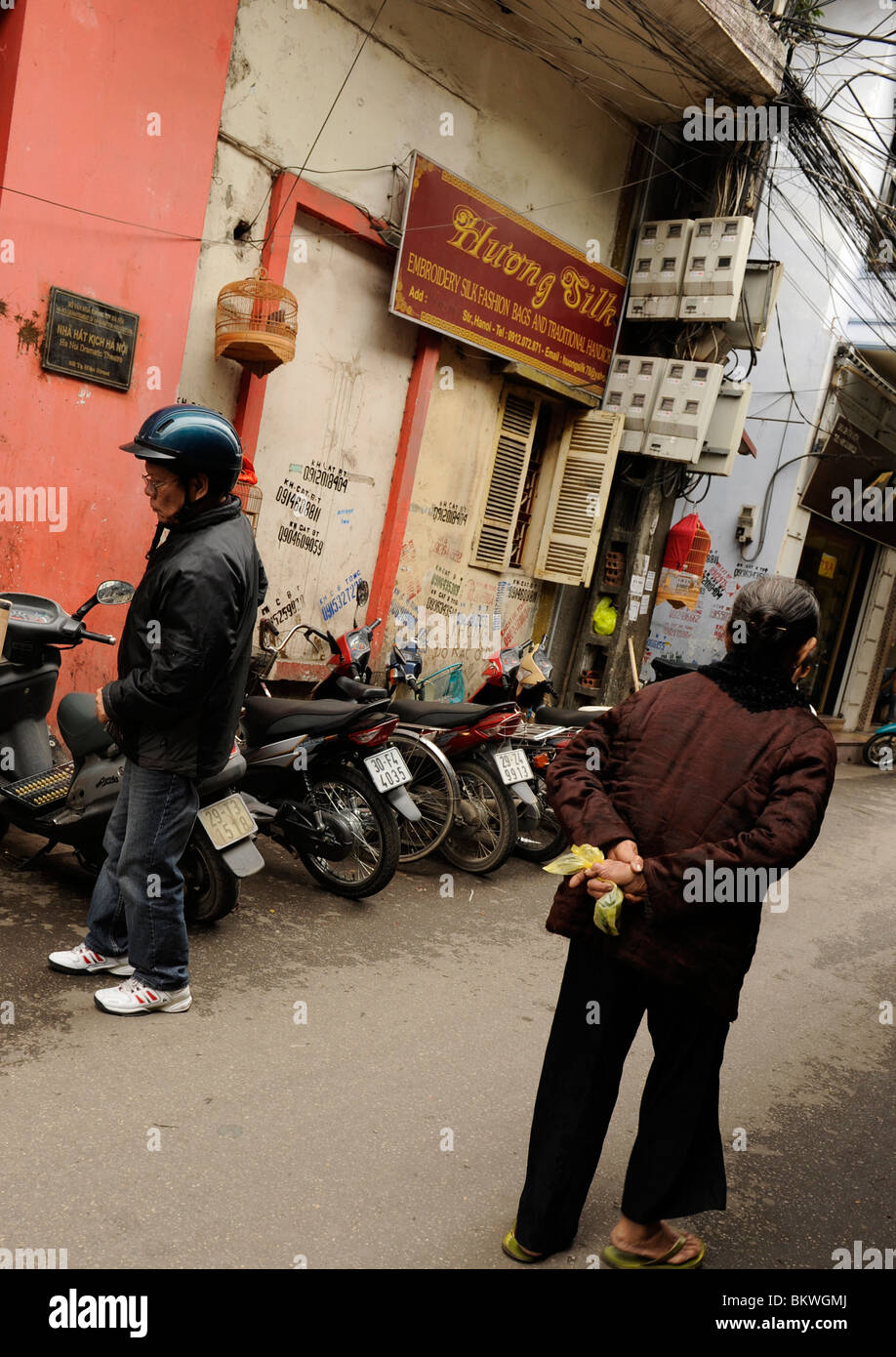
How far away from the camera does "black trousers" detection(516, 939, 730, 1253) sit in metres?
2.62

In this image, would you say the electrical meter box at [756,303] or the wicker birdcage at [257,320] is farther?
the electrical meter box at [756,303]

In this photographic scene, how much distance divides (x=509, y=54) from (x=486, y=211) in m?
1.32

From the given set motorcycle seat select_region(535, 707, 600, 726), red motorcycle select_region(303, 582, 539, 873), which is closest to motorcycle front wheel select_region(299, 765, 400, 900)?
red motorcycle select_region(303, 582, 539, 873)

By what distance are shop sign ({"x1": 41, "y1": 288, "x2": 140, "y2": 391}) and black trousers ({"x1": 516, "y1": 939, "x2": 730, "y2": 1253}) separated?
461 centimetres

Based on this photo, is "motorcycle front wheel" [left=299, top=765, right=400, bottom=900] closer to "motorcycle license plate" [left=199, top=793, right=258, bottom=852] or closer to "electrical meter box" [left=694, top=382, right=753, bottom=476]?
"motorcycle license plate" [left=199, top=793, right=258, bottom=852]

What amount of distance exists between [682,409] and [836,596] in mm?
9159

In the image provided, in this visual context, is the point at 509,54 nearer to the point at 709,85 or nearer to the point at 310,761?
the point at 709,85

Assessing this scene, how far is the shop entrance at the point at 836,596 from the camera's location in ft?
55.3

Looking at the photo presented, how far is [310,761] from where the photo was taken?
5.27 metres

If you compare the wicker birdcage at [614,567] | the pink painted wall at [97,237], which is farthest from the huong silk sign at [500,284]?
the pink painted wall at [97,237]

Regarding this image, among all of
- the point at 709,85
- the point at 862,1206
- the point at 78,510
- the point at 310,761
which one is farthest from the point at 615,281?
the point at 862,1206

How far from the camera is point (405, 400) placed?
27.7 feet

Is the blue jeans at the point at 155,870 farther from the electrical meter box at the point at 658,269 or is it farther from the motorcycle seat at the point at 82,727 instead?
the electrical meter box at the point at 658,269

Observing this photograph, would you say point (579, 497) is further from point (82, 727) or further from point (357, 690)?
point (82, 727)
